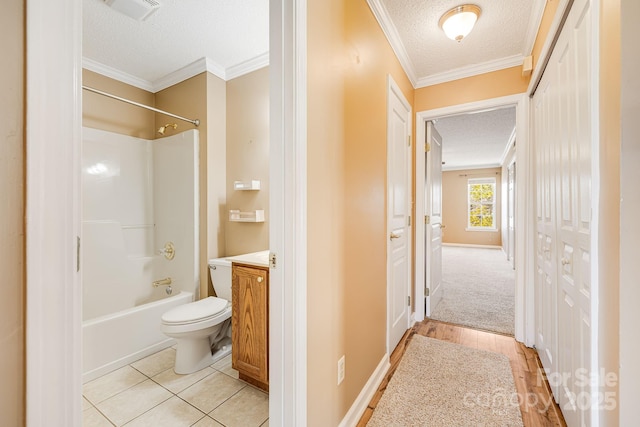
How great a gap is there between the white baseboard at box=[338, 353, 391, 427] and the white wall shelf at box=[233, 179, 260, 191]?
170 cm

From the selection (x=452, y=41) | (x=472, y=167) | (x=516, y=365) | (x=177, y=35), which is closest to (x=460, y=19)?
(x=452, y=41)

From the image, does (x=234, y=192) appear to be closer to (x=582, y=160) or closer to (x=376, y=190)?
(x=376, y=190)

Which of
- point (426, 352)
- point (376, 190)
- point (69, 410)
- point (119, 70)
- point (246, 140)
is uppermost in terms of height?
point (119, 70)

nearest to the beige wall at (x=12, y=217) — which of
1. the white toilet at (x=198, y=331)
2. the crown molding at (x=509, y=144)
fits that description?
the white toilet at (x=198, y=331)

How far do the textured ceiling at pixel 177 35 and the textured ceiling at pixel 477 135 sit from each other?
2336mm

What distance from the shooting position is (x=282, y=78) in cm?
103

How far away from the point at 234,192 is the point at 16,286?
2.25 meters

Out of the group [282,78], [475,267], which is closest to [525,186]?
[282,78]

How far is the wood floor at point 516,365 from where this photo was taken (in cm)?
147

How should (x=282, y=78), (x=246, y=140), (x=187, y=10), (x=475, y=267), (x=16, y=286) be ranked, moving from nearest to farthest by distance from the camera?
1. (x=16, y=286)
2. (x=282, y=78)
3. (x=187, y=10)
4. (x=246, y=140)
5. (x=475, y=267)

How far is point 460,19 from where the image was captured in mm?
1746

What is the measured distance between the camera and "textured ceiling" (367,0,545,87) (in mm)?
1724

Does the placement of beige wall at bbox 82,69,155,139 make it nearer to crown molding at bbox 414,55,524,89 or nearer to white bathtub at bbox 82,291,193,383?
white bathtub at bbox 82,291,193,383

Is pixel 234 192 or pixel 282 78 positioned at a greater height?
pixel 282 78
